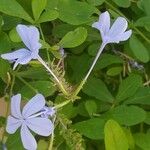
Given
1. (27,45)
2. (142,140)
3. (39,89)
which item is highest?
(27,45)

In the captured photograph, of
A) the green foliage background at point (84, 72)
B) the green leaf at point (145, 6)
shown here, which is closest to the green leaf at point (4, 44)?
the green foliage background at point (84, 72)

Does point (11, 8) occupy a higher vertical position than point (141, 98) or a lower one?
higher

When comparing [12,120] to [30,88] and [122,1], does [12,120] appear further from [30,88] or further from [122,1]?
[122,1]

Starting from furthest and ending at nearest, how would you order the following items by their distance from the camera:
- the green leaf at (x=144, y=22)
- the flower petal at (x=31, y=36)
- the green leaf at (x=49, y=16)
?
the green leaf at (x=144, y=22) < the green leaf at (x=49, y=16) < the flower petal at (x=31, y=36)

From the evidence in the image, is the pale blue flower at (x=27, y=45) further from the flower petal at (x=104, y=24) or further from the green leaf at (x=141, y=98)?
the green leaf at (x=141, y=98)

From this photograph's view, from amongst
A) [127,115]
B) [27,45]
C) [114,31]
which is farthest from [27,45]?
[127,115]

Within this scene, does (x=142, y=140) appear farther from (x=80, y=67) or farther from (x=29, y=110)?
(x=29, y=110)
